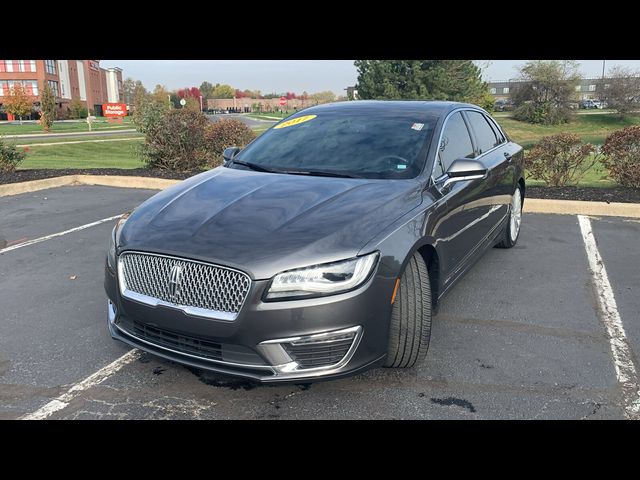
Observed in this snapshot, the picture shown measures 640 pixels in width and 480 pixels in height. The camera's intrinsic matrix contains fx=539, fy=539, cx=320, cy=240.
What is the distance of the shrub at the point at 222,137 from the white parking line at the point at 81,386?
9.31 metres

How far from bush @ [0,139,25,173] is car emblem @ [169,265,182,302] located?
1070cm

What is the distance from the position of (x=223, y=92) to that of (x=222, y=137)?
16204 cm

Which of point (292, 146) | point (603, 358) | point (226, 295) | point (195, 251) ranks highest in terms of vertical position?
point (292, 146)

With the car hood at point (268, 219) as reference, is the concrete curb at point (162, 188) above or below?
below

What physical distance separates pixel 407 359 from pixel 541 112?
2315 inches

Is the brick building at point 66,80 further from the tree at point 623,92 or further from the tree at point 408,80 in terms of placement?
the tree at point 623,92

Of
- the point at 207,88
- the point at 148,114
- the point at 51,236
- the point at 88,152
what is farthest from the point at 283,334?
the point at 207,88

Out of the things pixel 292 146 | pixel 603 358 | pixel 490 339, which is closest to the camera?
pixel 603 358

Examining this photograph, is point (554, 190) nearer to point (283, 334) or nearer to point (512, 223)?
point (512, 223)

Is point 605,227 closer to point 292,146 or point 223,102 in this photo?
point 292,146

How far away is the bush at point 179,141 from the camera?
1223cm

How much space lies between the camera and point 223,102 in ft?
465

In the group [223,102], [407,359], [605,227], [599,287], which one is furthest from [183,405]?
[223,102]

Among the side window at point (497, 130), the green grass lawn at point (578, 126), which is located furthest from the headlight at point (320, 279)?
the green grass lawn at point (578, 126)
